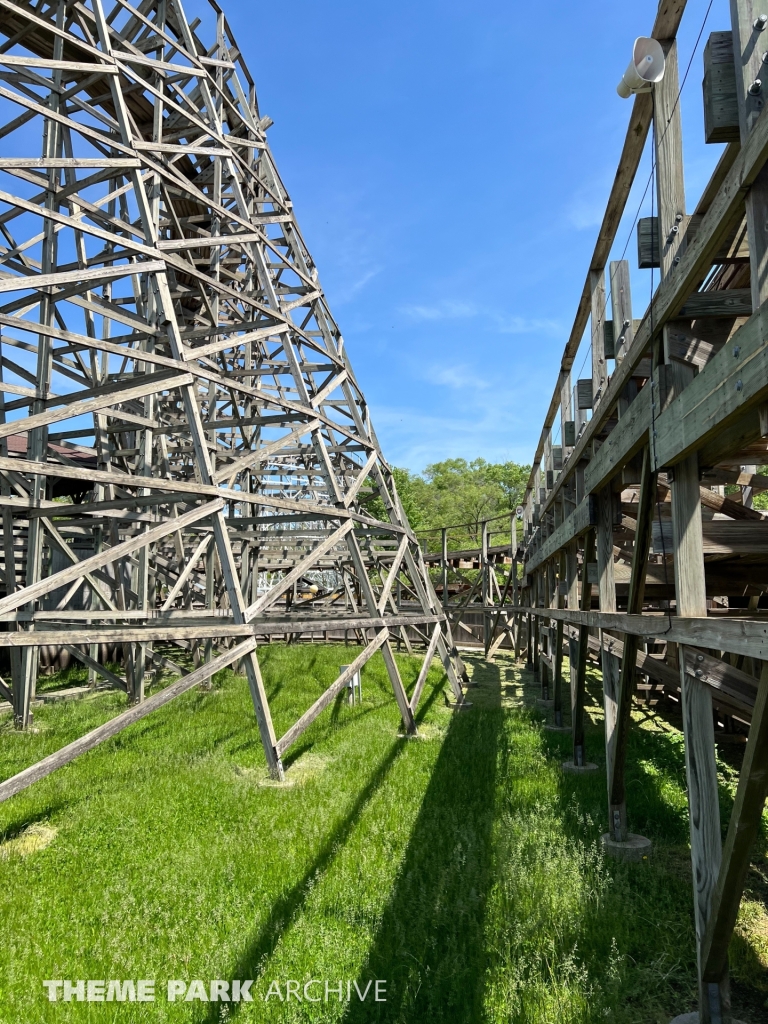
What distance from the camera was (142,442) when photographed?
946 centimetres

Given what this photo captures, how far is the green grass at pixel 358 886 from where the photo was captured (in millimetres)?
3115

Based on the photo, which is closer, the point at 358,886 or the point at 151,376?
the point at 358,886

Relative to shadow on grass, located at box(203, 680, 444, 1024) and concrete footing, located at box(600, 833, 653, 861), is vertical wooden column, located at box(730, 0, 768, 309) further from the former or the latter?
concrete footing, located at box(600, 833, 653, 861)

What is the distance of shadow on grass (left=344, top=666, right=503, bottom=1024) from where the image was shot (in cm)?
303

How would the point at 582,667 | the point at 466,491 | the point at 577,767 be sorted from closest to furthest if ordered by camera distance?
1. the point at 582,667
2. the point at 577,767
3. the point at 466,491

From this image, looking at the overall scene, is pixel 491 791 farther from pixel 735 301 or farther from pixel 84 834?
pixel 735 301

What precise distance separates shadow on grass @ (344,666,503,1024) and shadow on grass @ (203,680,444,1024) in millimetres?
519

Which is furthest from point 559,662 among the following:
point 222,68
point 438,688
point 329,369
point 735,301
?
point 222,68

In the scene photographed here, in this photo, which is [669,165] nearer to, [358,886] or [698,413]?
[698,413]

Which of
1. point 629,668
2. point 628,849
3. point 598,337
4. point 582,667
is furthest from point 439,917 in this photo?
point 598,337

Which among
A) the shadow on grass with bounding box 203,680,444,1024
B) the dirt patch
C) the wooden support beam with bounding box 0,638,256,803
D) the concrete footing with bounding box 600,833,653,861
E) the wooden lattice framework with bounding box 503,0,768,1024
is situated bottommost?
the dirt patch

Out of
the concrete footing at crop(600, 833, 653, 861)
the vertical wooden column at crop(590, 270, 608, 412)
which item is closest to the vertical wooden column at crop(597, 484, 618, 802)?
the concrete footing at crop(600, 833, 653, 861)

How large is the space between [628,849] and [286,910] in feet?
8.08

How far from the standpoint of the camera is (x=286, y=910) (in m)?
3.78
